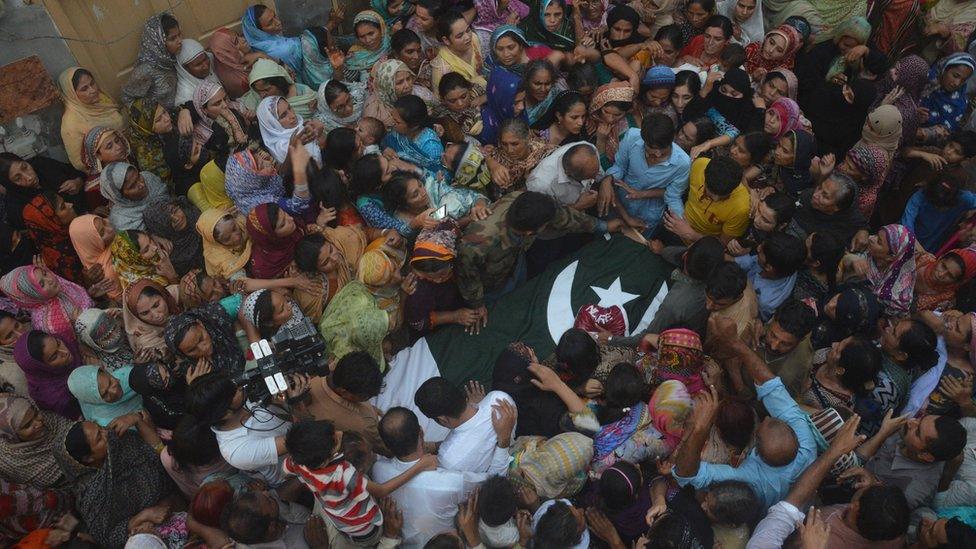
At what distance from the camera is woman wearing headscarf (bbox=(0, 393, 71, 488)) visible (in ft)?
11.1

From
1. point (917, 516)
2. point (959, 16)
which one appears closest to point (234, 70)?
point (917, 516)

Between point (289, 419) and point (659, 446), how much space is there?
6.49 ft

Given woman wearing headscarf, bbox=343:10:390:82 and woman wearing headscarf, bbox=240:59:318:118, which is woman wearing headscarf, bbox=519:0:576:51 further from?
woman wearing headscarf, bbox=240:59:318:118

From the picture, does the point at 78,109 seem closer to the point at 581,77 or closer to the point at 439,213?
the point at 439,213

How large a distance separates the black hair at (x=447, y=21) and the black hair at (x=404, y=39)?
0.21 meters

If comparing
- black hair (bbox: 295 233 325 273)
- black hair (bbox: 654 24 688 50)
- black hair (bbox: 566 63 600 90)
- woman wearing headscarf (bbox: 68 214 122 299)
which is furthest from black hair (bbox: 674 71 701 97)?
woman wearing headscarf (bbox: 68 214 122 299)

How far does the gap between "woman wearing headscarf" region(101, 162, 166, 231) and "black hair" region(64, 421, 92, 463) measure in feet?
5.54

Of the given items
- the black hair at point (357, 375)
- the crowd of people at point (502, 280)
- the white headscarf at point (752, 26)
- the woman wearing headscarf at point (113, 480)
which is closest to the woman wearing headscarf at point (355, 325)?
the crowd of people at point (502, 280)

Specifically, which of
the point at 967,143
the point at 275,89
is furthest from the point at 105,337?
the point at 967,143

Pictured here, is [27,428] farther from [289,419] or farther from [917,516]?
[917,516]

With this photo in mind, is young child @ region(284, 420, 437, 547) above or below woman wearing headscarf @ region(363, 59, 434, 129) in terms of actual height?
below

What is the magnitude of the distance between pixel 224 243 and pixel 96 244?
0.94m

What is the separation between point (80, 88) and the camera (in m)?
4.66

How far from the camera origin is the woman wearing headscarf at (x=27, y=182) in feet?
14.3
